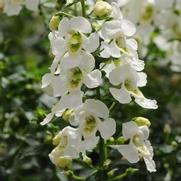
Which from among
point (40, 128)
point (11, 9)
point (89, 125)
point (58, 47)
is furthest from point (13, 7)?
point (89, 125)

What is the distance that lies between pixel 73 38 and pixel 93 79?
0.41ft

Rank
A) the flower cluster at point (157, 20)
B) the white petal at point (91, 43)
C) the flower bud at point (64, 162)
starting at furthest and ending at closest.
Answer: the flower cluster at point (157, 20) → the flower bud at point (64, 162) → the white petal at point (91, 43)

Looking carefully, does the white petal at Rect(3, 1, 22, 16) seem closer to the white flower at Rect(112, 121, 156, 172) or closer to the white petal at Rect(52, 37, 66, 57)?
the white petal at Rect(52, 37, 66, 57)

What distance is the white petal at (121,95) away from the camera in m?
1.82

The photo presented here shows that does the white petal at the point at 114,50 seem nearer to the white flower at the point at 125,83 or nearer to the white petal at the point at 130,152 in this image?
the white flower at the point at 125,83

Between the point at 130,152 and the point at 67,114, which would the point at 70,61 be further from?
the point at 130,152

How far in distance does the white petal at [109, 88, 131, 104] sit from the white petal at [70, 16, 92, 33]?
173mm

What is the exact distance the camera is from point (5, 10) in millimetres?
2285

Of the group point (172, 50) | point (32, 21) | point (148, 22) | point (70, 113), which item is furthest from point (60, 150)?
point (32, 21)

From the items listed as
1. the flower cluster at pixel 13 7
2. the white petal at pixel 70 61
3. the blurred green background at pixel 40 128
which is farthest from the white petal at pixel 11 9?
the white petal at pixel 70 61

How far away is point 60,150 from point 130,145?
0.63ft

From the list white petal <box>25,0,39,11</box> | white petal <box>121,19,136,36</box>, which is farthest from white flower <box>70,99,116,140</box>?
white petal <box>25,0,39,11</box>

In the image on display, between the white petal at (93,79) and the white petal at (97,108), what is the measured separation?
44 millimetres

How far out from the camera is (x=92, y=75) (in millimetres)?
1810
